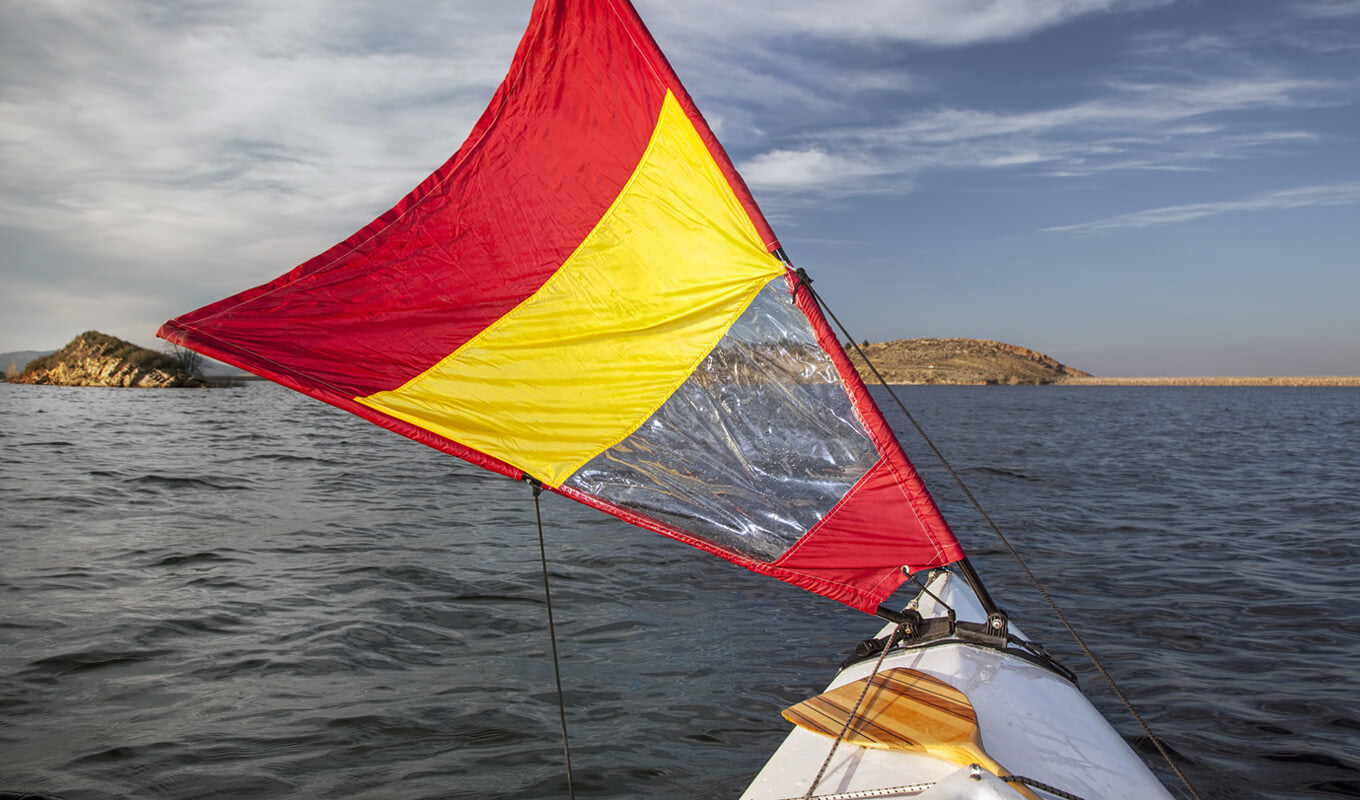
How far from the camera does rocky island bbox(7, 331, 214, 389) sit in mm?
58844

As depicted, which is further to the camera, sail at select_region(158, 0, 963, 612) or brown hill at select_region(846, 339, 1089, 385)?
brown hill at select_region(846, 339, 1089, 385)

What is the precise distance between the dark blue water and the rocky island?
51.3m

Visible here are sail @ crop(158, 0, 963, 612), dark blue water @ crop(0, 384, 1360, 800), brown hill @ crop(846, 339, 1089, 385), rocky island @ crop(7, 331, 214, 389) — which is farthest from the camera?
brown hill @ crop(846, 339, 1089, 385)

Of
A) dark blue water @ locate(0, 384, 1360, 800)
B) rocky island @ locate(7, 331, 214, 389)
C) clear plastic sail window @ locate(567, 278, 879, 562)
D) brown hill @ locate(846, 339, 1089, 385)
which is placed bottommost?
dark blue water @ locate(0, 384, 1360, 800)

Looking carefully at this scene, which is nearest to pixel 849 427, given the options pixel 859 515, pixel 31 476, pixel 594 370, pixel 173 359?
pixel 859 515

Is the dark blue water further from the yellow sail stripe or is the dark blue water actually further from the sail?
the yellow sail stripe

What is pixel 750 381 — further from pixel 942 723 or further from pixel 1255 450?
pixel 1255 450

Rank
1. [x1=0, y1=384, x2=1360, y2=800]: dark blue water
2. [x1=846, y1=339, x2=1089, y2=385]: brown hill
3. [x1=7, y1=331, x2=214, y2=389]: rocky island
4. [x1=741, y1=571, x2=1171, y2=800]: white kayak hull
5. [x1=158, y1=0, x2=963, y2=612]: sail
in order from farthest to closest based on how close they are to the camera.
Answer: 1. [x1=846, y1=339, x2=1089, y2=385]: brown hill
2. [x1=7, y1=331, x2=214, y2=389]: rocky island
3. [x1=0, y1=384, x2=1360, y2=800]: dark blue water
4. [x1=158, y1=0, x2=963, y2=612]: sail
5. [x1=741, y1=571, x2=1171, y2=800]: white kayak hull

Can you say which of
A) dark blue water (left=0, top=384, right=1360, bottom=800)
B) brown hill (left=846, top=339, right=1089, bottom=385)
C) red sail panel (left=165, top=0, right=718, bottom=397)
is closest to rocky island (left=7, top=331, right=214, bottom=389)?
dark blue water (left=0, top=384, right=1360, bottom=800)

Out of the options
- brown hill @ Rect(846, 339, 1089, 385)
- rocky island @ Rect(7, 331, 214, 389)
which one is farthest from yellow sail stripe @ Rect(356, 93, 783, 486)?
brown hill @ Rect(846, 339, 1089, 385)

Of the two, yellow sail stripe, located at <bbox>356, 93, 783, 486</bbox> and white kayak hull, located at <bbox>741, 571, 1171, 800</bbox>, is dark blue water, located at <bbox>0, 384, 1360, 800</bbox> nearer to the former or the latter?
white kayak hull, located at <bbox>741, 571, 1171, 800</bbox>

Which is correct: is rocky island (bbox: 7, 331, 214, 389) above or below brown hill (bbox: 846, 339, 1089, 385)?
below

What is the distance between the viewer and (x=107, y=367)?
58.8 meters

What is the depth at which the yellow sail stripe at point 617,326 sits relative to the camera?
438 cm
